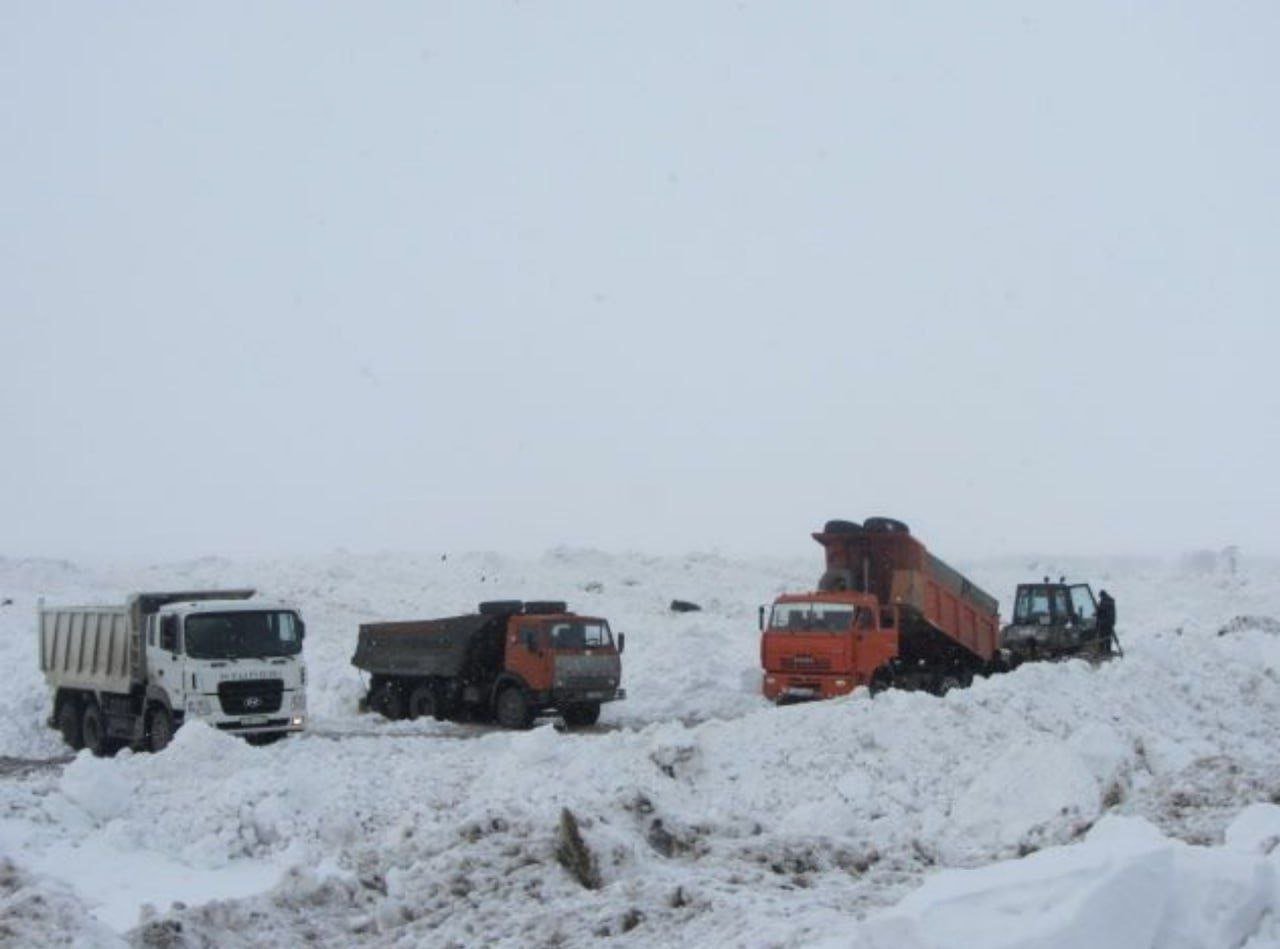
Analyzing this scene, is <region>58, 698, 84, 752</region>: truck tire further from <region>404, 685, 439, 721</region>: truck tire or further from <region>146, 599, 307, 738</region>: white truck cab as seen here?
<region>404, 685, 439, 721</region>: truck tire

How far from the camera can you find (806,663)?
25484 mm

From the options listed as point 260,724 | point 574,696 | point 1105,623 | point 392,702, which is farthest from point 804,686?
point 1105,623

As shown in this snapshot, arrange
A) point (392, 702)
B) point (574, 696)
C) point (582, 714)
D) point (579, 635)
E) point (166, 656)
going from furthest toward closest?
point (392, 702)
point (582, 714)
point (579, 635)
point (574, 696)
point (166, 656)

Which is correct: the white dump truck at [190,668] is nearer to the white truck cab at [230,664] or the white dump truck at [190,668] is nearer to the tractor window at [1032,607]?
the white truck cab at [230,664]

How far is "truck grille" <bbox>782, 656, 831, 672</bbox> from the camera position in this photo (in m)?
25.4

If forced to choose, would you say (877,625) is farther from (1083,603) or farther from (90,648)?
(90,648)

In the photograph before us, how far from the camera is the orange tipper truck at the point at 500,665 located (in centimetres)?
2598

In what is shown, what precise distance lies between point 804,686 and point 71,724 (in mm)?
12621

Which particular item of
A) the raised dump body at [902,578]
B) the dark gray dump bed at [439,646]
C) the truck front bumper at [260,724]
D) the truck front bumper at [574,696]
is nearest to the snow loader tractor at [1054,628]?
the raised dump body at [902,578]

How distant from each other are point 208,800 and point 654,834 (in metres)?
5.40

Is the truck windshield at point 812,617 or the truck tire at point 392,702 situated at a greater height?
the truck windshield at point 812,617

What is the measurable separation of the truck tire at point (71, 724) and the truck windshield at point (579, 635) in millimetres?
8202

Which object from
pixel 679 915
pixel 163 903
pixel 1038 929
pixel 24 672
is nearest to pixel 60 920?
pixel 163 903

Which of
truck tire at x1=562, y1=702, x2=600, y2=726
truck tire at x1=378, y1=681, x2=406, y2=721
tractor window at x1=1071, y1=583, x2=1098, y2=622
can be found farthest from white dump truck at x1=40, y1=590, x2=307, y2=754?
tractor window at x1=1071, y1=583, x2=1098, y2=622
